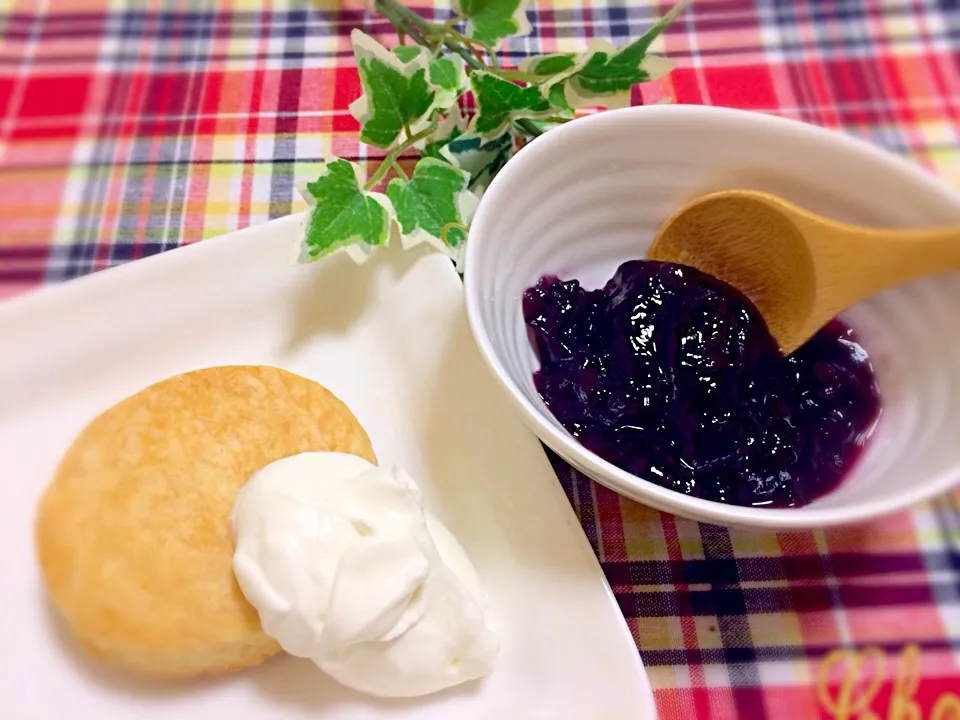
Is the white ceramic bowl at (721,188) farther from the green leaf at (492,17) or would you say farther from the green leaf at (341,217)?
the green leaf at (492,17)

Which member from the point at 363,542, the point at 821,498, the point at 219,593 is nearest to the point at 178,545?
the point at 219,593

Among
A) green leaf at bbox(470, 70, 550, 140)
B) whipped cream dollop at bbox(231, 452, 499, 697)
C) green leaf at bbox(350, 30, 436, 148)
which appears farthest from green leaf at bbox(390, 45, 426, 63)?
whipped cream dollop at bbox(231, 452, 499, 697)

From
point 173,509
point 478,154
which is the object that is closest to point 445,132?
point 478,154

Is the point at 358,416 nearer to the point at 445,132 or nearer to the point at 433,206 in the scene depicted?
the point at 433,206

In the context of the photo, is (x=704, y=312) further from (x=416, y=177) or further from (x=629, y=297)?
(x=416, y=177)

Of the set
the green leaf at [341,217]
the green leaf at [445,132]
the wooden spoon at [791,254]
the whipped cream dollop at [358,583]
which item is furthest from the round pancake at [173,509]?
the wooden spoon at [791,254]

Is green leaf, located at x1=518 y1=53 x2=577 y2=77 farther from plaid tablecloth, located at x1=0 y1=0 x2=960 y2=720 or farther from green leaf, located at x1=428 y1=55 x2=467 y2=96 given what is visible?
plaid tablecloth, located at x1=0 y1=0 x2=960 y2=720
